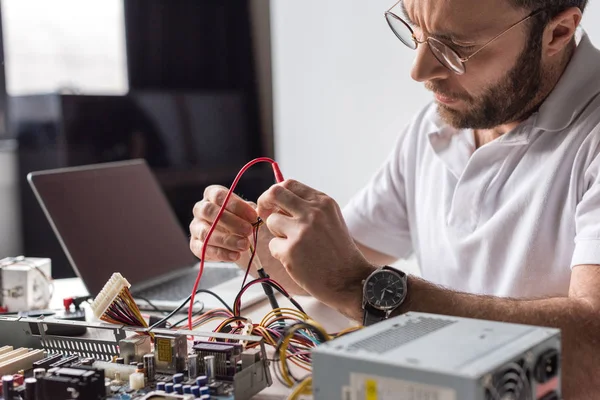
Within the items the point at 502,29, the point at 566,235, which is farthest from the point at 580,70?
the point at 566,235

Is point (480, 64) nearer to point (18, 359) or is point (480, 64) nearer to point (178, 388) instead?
point (178, 388)

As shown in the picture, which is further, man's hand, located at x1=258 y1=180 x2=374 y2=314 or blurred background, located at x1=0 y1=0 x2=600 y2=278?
blurred background, located at x1=0 y1=0 x2=600 y2=278

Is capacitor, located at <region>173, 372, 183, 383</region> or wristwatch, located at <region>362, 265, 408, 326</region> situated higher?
wristwatch, located at <region>362, 265, 408, 326</region>

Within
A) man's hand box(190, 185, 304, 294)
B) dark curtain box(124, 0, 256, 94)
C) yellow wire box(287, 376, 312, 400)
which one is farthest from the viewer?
dark curtain box(124, 0, 256, 94)

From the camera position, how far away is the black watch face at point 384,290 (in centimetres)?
104

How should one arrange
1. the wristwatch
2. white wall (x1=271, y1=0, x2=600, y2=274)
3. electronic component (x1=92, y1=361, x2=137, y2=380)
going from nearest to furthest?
1. electronic component (x1=92, y1=361, x2=137, y2=380)
2. the wristwatch
3. white wall (x1=271, y1=0, x2=600, y2=274)

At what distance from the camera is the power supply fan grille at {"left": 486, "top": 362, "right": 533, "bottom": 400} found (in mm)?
628

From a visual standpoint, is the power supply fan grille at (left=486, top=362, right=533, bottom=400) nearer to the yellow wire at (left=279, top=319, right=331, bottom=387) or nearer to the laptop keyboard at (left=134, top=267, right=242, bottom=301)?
the yellow wire at (left=279, top=319, right=331, bottom=387)

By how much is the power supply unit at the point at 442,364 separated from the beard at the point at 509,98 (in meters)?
0.74

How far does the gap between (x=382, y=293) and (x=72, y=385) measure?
17.9 inches

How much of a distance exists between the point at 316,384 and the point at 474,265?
86cm

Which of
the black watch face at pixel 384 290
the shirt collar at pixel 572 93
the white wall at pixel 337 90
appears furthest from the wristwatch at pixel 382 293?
the white wall at pixel 337 90

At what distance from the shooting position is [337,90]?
277 centimetres

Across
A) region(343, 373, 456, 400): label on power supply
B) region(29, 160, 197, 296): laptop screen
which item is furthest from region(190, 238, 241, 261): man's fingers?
region(343, 373, 456, 400): label on power supply
